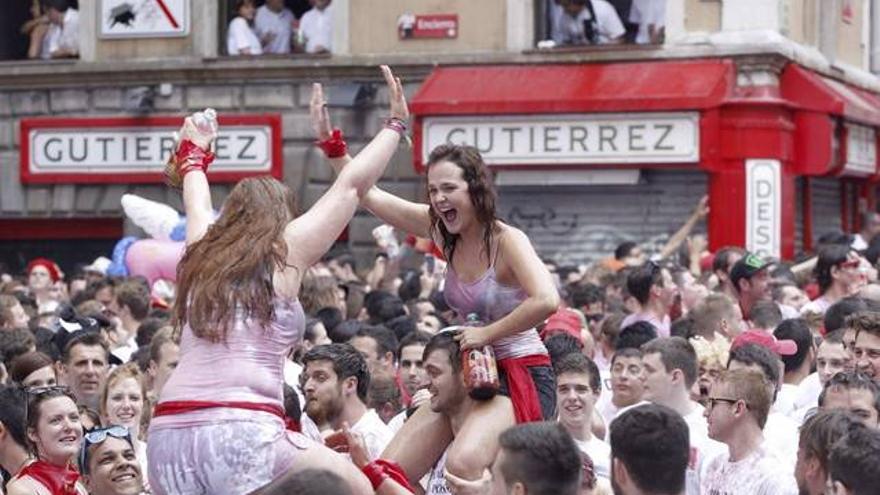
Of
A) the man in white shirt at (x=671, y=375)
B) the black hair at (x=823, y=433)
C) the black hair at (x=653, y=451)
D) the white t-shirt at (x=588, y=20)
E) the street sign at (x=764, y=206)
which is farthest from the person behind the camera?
the white t-shirt at (x=588, y=20)

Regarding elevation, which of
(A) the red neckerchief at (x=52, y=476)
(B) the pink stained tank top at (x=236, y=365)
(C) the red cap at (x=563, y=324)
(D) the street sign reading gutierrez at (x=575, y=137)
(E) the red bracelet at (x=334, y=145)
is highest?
(E) the red bracelet at (x=334, y=145)

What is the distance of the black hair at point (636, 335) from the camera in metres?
12.4

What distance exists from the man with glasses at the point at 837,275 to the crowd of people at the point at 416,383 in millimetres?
1102

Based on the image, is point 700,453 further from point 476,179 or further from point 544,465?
point 544,465

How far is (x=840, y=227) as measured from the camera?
26375mm

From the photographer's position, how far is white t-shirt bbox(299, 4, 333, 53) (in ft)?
80.3

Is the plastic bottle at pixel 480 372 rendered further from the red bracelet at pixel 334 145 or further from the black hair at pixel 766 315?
the black hair at pixel 766 315

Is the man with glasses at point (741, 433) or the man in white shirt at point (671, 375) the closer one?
the man with glasses at point (741, 433)

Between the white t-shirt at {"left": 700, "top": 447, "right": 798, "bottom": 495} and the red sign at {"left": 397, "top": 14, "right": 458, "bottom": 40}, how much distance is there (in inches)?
597

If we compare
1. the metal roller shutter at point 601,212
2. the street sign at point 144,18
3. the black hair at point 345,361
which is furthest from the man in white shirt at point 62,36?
the black hair at point 345,361

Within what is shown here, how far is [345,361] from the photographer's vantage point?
10.6 meters

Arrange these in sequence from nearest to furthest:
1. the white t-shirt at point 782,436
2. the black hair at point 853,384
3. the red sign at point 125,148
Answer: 1. the black hair at point 853,384
2. the white t-shirt at point 782,436
3. the red sign at point 125,148

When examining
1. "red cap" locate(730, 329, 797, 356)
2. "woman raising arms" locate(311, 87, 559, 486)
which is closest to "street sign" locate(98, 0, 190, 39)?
"red cap" locate(730, 329, 797, 356)

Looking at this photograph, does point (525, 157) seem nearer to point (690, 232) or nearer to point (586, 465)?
point (690, 232)
